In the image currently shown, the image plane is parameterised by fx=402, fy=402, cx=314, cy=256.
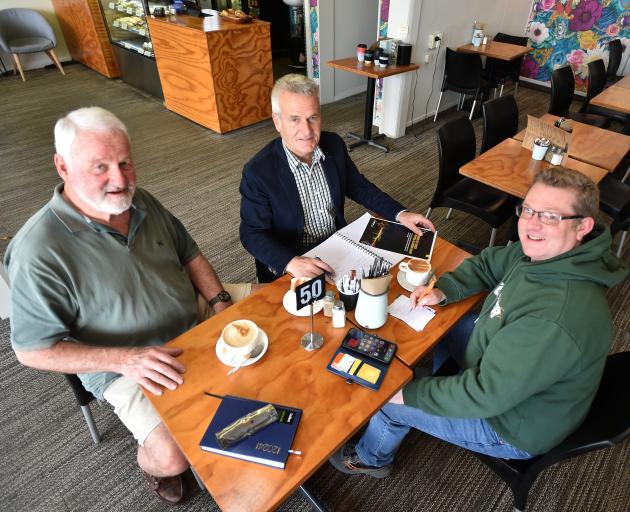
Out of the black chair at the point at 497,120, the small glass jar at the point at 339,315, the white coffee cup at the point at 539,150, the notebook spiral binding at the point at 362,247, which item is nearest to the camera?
the small glass jar at the point at 339,315

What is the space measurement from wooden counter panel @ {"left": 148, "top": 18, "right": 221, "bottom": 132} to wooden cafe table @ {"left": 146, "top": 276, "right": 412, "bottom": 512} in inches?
145

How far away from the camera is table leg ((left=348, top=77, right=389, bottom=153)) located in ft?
13.5

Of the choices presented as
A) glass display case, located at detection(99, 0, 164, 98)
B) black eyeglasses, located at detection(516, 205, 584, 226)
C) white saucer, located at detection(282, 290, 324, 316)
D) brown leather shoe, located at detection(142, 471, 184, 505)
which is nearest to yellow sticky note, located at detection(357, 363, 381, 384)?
white saucer, located at detection(282, 290, 324, 316)

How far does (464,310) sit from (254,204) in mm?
926

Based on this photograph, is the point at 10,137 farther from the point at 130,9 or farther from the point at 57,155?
the point at 57,155

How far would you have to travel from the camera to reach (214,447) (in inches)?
37.9

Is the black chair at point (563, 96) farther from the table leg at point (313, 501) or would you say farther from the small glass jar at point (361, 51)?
the table leg at point (313, 501)

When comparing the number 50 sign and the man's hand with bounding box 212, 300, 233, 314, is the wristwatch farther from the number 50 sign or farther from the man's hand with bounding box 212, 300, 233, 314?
the number 50 sign

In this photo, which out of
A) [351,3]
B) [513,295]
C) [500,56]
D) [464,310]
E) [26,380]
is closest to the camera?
[513,295]

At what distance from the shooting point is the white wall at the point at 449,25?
4223mm

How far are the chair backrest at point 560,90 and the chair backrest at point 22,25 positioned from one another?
703 centimetres

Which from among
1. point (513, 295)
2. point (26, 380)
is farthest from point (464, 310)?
point (26, 380)

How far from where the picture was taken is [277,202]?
1.70 metres

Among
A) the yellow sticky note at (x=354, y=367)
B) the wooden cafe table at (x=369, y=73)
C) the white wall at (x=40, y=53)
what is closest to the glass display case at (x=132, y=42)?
the white wall at (x=40, y=53)
